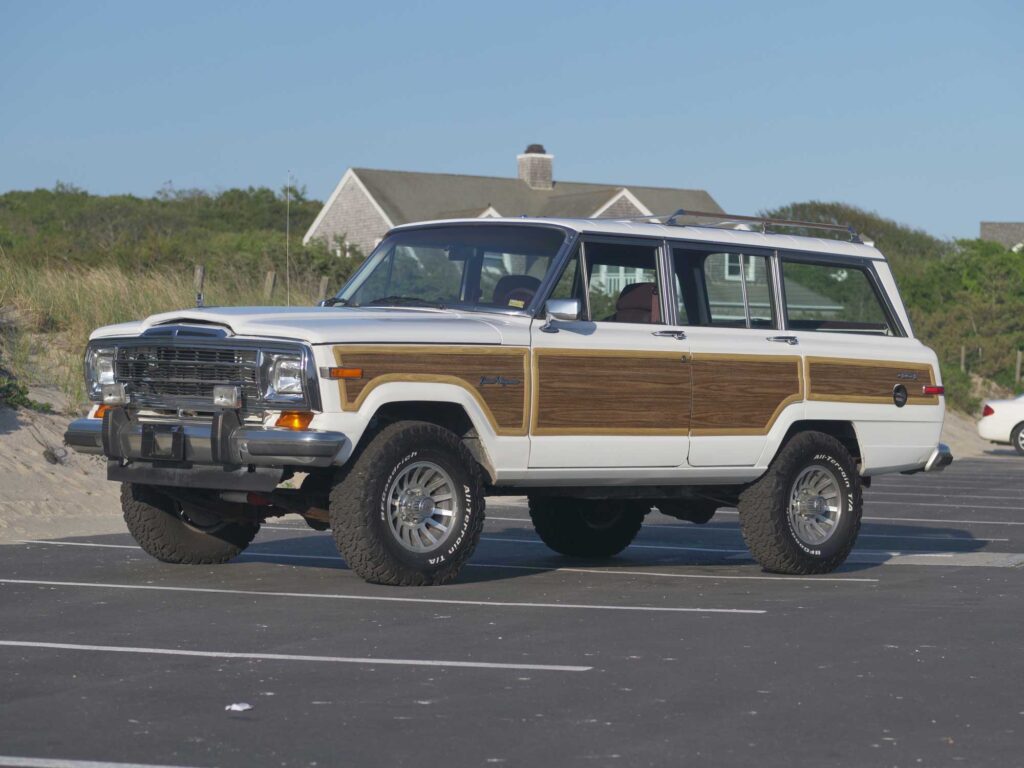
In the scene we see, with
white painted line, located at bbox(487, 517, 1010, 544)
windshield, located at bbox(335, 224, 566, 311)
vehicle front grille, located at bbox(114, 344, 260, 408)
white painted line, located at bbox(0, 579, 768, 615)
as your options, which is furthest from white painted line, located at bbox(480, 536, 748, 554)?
vehicle front grille, located at bbox(114, 344, 260, 408)

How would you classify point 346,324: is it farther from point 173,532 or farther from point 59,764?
point 59,764

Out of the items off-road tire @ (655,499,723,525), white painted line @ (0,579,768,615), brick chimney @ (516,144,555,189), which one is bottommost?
white painted line @ (0,579,768,615)

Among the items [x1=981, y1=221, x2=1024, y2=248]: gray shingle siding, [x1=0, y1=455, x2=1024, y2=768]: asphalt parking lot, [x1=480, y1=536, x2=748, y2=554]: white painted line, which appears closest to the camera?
[x1=0, y1=455, x2=1024, y2=768]: asphalt parking lot

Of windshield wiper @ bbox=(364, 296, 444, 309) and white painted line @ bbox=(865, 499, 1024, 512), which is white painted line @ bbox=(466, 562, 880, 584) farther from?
white painted line @ bbox=(865, 499, 1024, 512)

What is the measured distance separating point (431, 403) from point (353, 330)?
80cm

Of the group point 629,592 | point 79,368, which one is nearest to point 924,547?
point 629,592

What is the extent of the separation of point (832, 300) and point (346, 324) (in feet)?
14.0

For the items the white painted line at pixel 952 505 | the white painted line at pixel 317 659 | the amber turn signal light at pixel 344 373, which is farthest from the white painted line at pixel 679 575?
the white painted line at pixel 952 505

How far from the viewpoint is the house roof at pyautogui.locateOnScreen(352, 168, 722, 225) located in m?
61.3

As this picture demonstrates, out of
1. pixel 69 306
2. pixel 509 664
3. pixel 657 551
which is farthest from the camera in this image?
pixel 69 306

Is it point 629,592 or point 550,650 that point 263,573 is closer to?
point 629,592

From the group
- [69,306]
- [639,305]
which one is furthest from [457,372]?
[69,306]

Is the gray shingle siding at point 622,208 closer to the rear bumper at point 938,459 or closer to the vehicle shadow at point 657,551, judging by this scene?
the vehicle shadow at point 657,551

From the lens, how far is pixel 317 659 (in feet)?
25.4
